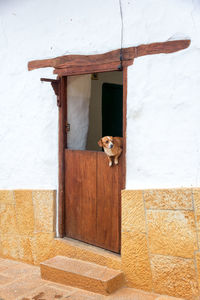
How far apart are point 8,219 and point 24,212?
1.06 feet

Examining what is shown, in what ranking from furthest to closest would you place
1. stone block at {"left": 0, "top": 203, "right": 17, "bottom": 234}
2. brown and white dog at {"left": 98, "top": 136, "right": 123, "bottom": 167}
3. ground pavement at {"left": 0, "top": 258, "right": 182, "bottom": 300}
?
stone block at {"left": 0, "top": 203, "right": 17, "bottom": 234}, brown and white dog at {"left": 98, "top": 136, "right": 123, "bottom": 167}, ground pavement at {"left": 0, "top": 258, "right": 182, "bottom": 300}

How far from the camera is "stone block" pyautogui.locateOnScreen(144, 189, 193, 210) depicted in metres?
3.97

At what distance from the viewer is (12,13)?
17.9ft

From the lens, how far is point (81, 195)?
195 inches

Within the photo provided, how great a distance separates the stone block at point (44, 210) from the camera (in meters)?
5.12

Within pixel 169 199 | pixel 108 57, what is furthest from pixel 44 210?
pixel 108 57

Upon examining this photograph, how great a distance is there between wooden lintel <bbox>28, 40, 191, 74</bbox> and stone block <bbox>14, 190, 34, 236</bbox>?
159 cm

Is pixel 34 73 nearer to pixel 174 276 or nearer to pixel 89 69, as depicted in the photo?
pixel 89 69

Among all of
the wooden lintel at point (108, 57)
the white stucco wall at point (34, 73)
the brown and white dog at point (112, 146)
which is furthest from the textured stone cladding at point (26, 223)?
the wooden lintel at point (108, 57)

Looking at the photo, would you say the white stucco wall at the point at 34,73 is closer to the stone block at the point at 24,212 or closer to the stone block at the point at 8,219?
the stone block at the point at 24,212

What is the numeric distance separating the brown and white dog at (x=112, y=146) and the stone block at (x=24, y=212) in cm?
137


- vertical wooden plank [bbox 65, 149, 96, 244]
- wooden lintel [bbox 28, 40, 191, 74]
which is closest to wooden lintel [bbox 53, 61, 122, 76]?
wooden lintel [bbox 28, 40, 191, 74]

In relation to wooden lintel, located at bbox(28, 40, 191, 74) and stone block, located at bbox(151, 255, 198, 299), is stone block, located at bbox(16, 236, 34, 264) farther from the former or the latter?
wooden lintel, located at bbox(28, 40, 191, 74)

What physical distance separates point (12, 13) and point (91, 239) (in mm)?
3044
